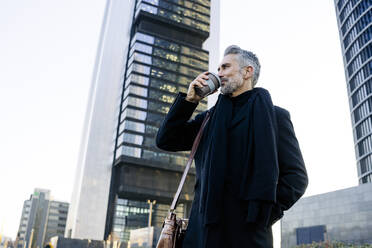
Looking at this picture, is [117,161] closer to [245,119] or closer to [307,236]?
[307,236]

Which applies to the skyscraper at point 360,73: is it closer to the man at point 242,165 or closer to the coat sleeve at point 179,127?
the coat sleeve at point 179,127

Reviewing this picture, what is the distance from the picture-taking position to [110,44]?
3078 inches

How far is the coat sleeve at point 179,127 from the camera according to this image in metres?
1.93

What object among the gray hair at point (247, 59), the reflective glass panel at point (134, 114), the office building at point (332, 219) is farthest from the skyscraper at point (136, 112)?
the gray hair at point (247, 59)

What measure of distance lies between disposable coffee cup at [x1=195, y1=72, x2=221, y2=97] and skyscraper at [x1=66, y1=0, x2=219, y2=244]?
5609 centimetres

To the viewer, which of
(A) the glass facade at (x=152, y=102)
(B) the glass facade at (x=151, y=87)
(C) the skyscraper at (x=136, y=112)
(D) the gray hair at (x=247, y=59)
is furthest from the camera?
(B) the glass facade at (x=151, y=87)

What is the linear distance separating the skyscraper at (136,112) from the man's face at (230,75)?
56.0 m

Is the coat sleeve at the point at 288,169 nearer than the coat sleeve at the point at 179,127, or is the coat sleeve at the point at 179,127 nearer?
the coat sleeve at the point at 288,169

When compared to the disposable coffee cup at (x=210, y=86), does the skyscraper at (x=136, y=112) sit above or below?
above

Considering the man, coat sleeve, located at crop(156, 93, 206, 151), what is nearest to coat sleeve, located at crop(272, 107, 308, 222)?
the man

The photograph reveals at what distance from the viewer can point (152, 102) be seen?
6312 cm

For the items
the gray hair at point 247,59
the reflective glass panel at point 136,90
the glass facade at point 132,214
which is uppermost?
the reflective glass panel at point 136,90

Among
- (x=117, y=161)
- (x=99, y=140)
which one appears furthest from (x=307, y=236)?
(x=99, y=140)

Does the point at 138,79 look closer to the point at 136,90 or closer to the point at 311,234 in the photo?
the point at 136,90
